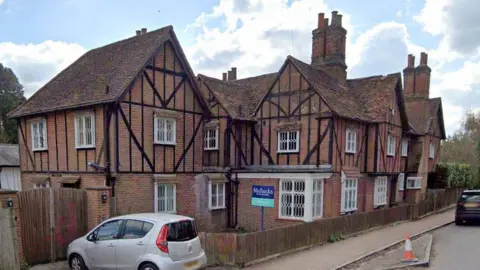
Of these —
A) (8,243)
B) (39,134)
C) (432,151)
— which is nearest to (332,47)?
(432,151)

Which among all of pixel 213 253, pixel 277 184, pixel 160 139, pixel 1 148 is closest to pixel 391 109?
pixel 277 184

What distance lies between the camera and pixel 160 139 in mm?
14844

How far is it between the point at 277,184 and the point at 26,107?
12.0 m

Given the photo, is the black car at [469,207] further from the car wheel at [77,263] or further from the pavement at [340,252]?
the car wheel at [77,263]

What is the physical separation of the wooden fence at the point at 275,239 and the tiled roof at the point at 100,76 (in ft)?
21.0

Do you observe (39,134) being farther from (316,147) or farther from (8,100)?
(8,100)

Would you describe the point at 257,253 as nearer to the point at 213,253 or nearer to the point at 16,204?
the point at 213,253

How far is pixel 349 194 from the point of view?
58.5 ft

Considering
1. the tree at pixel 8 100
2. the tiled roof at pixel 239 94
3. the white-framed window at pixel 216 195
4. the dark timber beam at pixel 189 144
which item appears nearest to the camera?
the dark timber beam at pixel 189 144

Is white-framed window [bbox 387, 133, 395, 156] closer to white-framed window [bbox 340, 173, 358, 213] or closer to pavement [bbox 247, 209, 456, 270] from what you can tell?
white-framed window [bbox 340, 173, 358, 213]

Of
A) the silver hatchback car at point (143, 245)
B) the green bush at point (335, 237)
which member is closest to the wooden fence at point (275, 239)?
the green bush at point (335, 237)

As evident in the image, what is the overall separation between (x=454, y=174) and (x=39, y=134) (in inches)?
1162

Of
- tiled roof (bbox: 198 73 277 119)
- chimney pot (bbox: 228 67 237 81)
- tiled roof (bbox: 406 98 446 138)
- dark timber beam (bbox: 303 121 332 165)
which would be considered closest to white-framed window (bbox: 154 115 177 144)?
tiled roof (bbox: 198 73 277 119)

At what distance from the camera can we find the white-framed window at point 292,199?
614 inches
